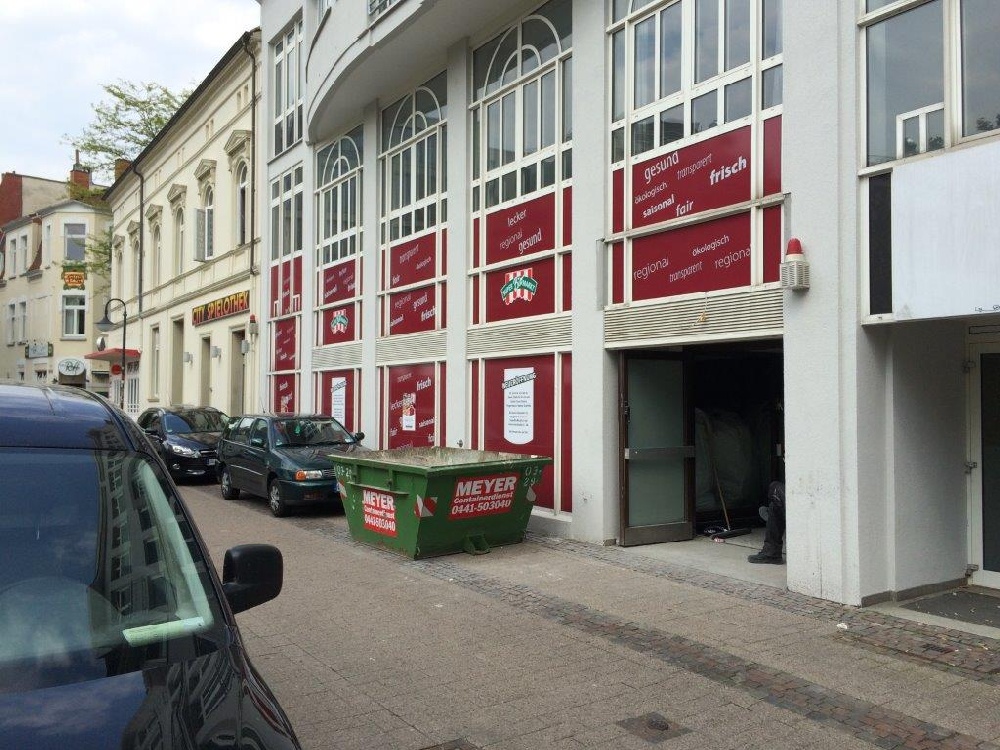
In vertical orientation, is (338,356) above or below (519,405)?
above

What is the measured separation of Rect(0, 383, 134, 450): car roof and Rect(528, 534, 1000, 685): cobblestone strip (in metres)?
5.26

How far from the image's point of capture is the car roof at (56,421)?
2.89 meters

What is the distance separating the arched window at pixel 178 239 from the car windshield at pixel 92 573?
28.7 metres

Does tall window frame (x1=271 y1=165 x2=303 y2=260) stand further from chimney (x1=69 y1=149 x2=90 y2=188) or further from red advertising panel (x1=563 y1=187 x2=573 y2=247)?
chimney (x1=69 y1=149 x2=90 y2=188)

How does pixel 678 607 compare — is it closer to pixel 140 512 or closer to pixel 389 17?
pixel 140 512

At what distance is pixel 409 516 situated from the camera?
9.25m

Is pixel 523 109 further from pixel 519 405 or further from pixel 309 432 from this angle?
pixel 309 432

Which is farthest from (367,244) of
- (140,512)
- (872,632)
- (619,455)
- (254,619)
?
(140,512)

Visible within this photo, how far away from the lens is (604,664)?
5.80 m

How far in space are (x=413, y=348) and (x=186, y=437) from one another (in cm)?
625

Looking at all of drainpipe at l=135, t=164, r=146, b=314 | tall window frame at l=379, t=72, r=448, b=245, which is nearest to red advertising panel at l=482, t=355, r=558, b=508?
tall window frame at l=379, t=72, r=448, b=245

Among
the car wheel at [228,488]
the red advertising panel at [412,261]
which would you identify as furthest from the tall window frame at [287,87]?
the car wheel at [228,488]

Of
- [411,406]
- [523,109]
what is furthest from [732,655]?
[411,406]

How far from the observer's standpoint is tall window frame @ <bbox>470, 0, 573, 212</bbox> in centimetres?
1107
